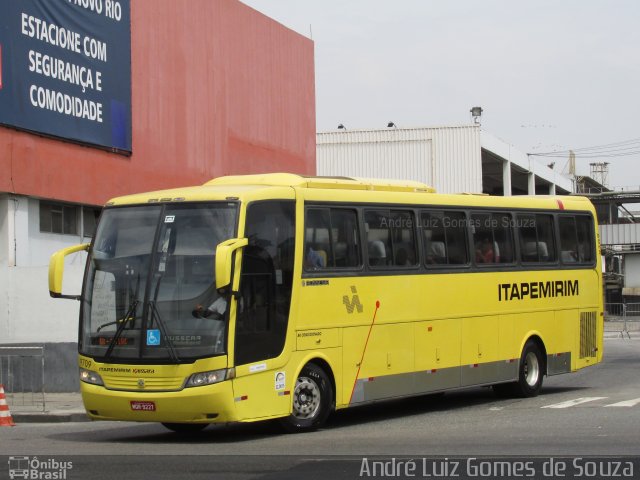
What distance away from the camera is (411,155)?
1982 inches

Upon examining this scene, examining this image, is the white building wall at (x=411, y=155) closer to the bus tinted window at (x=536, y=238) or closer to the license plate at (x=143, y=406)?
the bus tinted window at (x=536, y=238)

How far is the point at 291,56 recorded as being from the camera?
33.2 m

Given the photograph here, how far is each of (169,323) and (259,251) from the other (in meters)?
1.52

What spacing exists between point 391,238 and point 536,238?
4348 millimetres

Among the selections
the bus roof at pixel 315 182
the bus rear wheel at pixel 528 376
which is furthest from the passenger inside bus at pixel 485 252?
the bus rear wheel at pixel 528 376

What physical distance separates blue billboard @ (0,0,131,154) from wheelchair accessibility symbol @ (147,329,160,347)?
9116 millimetres

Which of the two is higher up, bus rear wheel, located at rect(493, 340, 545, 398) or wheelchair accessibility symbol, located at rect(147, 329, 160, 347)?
wheelchair accessibility symbol, located at rect(147, 329, 160, 347)

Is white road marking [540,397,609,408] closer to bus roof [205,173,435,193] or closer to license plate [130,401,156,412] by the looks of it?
bus roof [205,173,435,193]

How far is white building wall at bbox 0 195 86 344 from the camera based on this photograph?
22.2m

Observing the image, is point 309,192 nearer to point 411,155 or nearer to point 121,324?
point 121,324

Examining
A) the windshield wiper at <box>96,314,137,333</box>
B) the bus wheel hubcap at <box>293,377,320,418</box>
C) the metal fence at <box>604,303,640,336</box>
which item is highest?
the windshield wiper at <box>96,314,137,333</box>

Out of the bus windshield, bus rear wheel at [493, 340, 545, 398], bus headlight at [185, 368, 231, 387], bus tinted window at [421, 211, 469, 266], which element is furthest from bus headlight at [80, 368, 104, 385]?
bus rear wheel at [493, 340, 545, 398]

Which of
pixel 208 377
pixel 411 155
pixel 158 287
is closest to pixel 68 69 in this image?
pixel 158 287

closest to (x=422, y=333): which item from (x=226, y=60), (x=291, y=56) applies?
(x=226, y=60)
